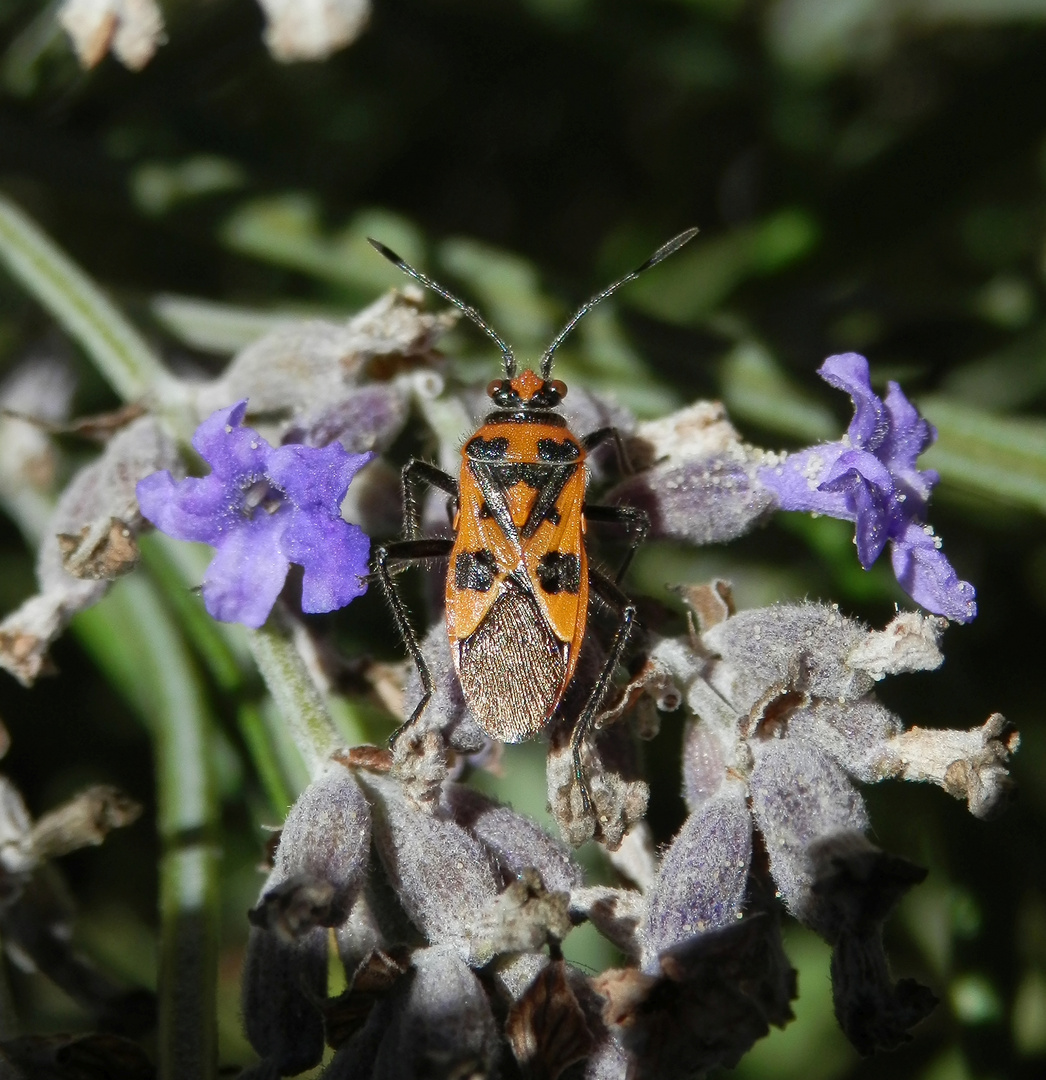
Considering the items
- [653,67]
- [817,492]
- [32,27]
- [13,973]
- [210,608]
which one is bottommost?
[13,973]

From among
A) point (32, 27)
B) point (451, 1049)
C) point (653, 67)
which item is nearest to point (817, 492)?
point (451, 1049)

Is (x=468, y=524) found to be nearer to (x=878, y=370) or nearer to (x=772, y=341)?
(x=772, y=341)

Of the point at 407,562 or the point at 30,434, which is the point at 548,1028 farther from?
the point at 30,434

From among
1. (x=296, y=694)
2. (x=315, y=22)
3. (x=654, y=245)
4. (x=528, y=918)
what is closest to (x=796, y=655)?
(x=528, y=918)

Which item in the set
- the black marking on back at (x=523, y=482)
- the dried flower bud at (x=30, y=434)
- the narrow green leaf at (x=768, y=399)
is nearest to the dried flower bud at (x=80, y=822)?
the black marking on back at (x=523, y=482)

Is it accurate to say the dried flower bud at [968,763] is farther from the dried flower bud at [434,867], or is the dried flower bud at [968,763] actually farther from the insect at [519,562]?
the dried flower bud at [434,867]

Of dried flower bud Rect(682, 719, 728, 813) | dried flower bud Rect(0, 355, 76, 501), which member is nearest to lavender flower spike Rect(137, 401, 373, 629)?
dried flower bud Rect(682, 719, 728, 813)
